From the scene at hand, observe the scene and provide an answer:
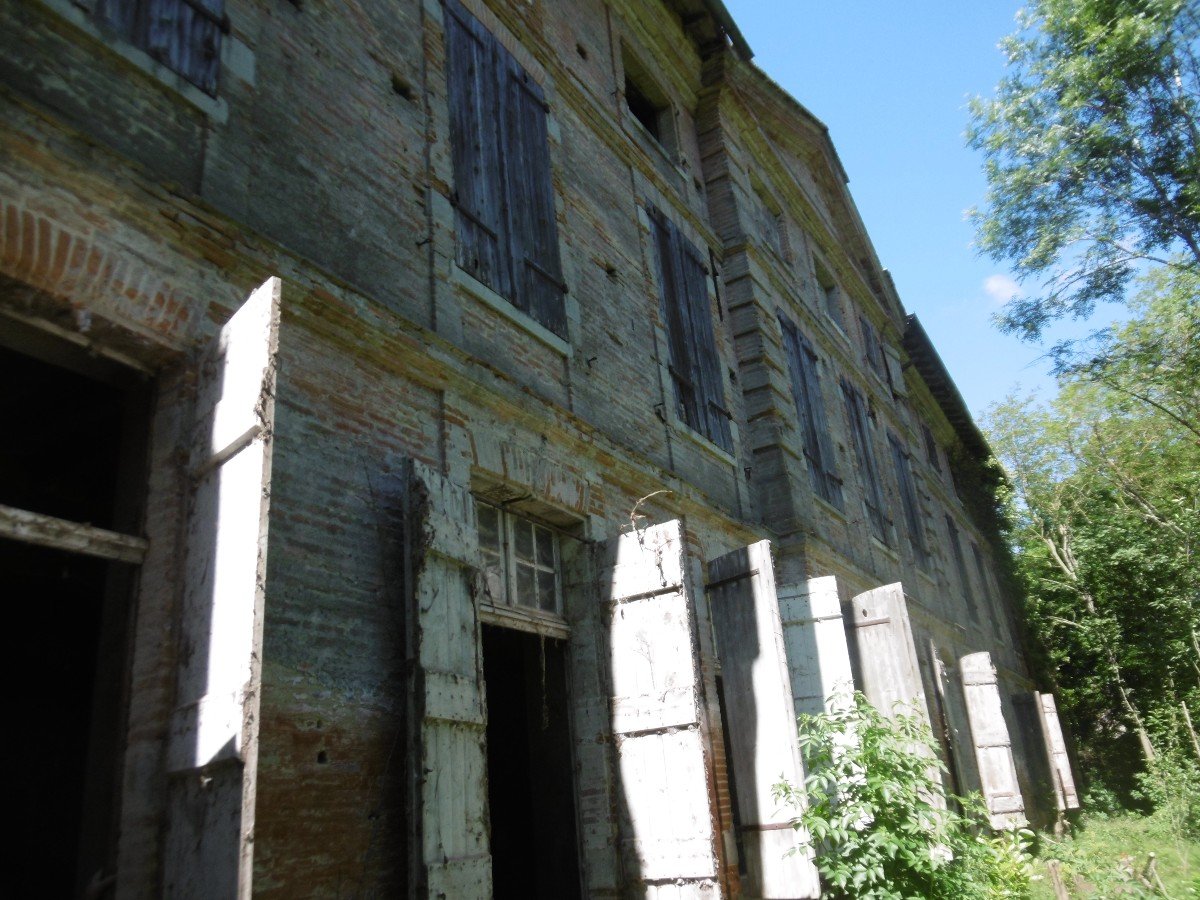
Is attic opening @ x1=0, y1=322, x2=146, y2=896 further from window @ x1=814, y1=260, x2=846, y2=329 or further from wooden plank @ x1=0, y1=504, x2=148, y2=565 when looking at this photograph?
window @ x1=814, y1=260, x2=846, y2=329

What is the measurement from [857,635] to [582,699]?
4288 mm

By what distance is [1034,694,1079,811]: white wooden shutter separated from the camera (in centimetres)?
1608

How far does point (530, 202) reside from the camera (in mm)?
6664

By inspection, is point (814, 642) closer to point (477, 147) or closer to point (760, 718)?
point (760, 718)

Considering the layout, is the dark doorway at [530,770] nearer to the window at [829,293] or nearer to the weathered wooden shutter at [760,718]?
the weathered wooden shutter at [760,718]

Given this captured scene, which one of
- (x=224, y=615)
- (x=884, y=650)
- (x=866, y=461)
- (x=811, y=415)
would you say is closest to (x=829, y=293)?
(x=866, y=461)

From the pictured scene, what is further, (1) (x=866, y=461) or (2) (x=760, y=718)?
(1) (x=866, y=461)

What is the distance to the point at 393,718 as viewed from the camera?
4090 mm

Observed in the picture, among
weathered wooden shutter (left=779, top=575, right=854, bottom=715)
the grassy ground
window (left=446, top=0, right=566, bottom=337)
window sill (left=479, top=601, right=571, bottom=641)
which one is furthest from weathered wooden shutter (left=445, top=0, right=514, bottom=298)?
the grassy ground

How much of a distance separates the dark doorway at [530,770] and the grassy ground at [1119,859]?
4.19 metres

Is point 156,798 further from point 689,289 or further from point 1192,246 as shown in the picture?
point 1192,246

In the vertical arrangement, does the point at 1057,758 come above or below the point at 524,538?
below

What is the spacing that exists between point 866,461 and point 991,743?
14.1 ft

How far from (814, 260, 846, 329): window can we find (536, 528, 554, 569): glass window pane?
9441mm
